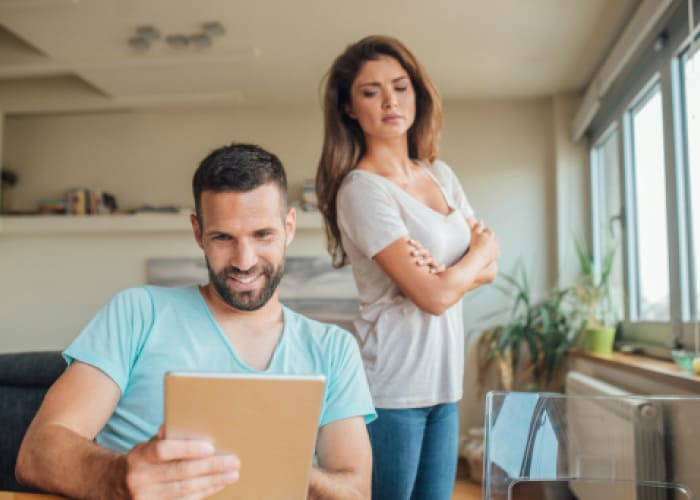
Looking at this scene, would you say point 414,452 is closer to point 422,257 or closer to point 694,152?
point 422,257

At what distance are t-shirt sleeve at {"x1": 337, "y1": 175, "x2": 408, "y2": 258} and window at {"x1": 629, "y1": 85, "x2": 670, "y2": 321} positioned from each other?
2.05 m

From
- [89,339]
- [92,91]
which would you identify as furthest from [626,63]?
[92,91]

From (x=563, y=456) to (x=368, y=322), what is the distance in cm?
59

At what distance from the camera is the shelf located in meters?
4.97

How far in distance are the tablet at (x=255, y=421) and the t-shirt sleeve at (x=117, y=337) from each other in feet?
1.32

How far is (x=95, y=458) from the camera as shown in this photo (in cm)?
94

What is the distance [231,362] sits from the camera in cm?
118

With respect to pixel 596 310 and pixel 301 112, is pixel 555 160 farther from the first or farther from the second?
pixel 301 112

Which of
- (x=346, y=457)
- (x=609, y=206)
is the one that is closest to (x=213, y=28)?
(x=609, y=206)

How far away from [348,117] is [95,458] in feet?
3.15

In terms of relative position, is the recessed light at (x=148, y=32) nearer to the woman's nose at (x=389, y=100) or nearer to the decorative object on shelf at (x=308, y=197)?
the decorative object on shelf at (x=308, y=197)

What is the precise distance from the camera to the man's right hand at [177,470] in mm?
768

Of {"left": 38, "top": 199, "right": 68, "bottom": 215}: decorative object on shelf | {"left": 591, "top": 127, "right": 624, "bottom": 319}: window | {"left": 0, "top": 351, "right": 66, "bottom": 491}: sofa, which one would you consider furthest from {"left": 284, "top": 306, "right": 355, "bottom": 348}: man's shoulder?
{"left": 38, "top": 199, "right": 68, "bottom": 215}: decorative object on shelf

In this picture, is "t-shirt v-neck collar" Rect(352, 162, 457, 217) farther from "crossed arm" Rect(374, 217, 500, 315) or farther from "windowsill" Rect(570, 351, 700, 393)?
"windowsill" Rect(570, 351, 700, 393)
